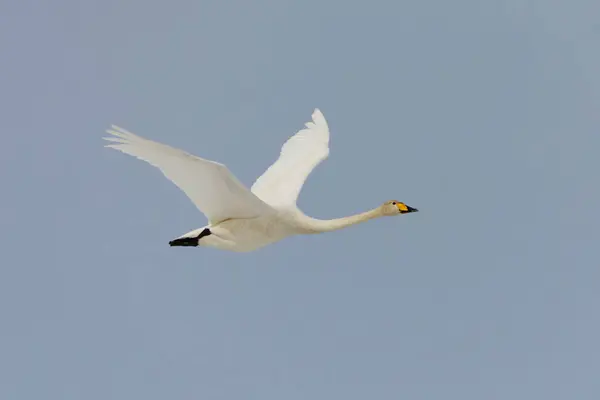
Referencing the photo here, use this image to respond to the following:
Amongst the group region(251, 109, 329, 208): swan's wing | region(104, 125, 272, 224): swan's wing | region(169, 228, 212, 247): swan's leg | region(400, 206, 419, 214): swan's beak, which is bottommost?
region(169, 228, 212, 247): swan's leg

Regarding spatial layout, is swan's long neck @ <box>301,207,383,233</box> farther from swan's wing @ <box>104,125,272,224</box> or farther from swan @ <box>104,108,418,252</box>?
swan's wing @ <box>104,125,272,224</box>

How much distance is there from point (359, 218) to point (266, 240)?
281 cm

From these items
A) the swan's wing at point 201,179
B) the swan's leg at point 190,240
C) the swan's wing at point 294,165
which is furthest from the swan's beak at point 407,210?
the swan's leg at point 190,240

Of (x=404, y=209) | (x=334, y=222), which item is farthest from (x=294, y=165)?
(x=404, y=209)

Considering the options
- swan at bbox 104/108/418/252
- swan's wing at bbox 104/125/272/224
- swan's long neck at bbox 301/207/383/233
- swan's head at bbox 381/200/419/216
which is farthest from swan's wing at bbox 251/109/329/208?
swan's head at bbox 381/200/419/216

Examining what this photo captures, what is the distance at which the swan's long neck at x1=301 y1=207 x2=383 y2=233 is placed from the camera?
2867 cm

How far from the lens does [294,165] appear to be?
107 feet

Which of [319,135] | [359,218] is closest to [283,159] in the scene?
[319,135]

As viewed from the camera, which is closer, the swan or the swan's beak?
the swan

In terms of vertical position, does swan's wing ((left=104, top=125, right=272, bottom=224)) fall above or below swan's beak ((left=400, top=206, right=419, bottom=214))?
below

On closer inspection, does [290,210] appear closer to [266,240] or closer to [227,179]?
[266,240]

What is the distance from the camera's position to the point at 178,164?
25.2 meters

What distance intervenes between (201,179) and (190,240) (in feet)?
9.21

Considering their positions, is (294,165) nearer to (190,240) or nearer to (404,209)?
(404,209)
